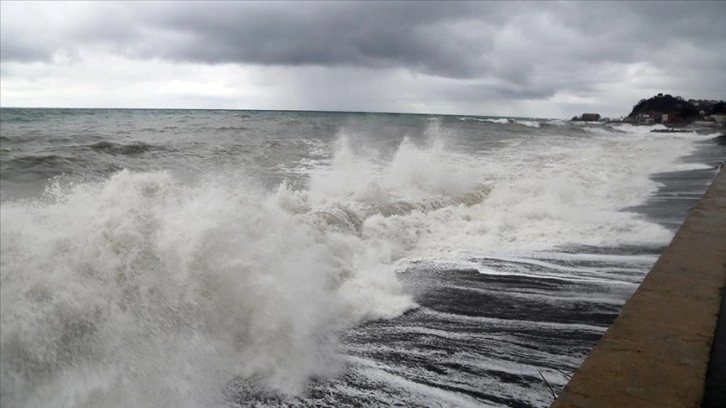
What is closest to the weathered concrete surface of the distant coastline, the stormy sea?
the stormy sea

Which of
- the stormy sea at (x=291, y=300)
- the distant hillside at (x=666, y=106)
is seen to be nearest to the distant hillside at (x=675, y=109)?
the distant hillside at (x=666, y=106)

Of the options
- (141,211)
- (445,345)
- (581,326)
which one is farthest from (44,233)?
(581,326)

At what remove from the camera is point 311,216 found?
253 inches

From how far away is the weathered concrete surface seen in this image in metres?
2.02

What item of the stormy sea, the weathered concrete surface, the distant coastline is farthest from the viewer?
the distant coastline

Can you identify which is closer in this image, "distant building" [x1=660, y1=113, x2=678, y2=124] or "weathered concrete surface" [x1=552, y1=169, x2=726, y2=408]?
"weathered concrete surface" [x1=552, y1=169, x2=726, y2=408]

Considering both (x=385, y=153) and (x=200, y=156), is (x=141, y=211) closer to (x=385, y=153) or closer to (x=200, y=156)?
(x=200, y=156)

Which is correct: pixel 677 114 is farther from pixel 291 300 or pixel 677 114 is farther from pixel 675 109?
pixel 291 300

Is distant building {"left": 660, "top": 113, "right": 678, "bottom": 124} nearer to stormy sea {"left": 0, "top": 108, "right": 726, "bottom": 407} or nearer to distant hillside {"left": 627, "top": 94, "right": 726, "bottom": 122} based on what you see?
distant hillside {"left": 627, "top": 94, "right": 726, "bottom": 122}

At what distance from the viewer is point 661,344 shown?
2447 millimetres

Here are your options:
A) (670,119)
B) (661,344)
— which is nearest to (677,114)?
(670,119)

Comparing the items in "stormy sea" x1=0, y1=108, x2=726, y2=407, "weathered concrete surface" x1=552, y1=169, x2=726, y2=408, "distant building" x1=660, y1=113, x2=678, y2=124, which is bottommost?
"stormy sea" x1=0, y1=108, x2=726, y2=407

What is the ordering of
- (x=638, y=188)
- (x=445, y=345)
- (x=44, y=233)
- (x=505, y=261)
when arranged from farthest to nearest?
(x=638, y=188) < (x=505, y=261) < (x=44, y=233) < (x=445, y=345)

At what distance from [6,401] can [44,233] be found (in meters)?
1.69
